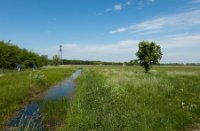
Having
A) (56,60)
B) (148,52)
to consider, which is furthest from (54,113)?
(56,60)

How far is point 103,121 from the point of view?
1111 centimetres

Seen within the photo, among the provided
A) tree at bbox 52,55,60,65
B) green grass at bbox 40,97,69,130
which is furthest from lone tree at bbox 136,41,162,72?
tree at bbox 52,55,60,65

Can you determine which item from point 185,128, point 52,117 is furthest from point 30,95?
point 185,128

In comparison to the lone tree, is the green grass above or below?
below

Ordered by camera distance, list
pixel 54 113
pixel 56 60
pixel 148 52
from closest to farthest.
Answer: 1. pixel 54 113
2. pixel 148 52
3. pixel 56 60

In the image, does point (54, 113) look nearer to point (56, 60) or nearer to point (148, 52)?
point (148, 52)

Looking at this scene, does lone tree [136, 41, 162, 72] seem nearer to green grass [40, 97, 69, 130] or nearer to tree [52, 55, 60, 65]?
green grass [40, 97, 69, 130]

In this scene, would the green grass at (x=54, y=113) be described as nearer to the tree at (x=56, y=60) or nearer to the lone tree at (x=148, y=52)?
the lone tree at (x=148, y=52)

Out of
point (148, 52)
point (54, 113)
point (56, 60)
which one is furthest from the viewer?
point (56, 60)

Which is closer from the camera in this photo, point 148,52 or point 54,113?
point 54,113

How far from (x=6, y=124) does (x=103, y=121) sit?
5.66m

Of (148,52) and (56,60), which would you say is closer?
(148,52)

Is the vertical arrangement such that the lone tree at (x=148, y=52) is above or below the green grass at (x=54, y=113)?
above

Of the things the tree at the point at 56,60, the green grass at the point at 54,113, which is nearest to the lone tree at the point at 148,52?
the green grass at the point at 54,113
